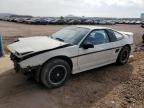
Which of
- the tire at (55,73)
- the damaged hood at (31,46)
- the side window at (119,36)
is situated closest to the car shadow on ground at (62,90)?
the tire at (55,73)

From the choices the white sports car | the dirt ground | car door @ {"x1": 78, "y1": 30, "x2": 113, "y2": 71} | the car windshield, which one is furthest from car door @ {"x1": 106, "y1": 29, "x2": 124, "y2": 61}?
the car windshield

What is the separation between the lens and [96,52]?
546 centimetres

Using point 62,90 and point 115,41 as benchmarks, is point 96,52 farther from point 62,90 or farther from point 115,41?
point 62,90

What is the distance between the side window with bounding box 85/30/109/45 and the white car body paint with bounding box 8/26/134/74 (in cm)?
13

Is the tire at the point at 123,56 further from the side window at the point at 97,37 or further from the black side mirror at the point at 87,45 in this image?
the black side mirror at the point at 87,45

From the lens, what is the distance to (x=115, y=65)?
6.71 metres

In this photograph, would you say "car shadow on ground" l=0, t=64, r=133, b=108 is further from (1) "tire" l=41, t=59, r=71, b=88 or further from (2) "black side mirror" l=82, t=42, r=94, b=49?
(2) "black side mirror" l=82, t=42, r=94, b=49

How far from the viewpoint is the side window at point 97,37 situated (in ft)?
17.8

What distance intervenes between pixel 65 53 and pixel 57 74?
558 mm

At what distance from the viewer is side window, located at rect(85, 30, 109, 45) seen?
544cm

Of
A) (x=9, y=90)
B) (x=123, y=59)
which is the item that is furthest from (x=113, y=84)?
(x=9, y=90)

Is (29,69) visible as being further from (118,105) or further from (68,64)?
(118,105)

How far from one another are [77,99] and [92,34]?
6.77ft

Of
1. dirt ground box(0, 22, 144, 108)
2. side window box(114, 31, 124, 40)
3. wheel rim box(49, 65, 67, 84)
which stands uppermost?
side window box(114, 31, 124, 40)
